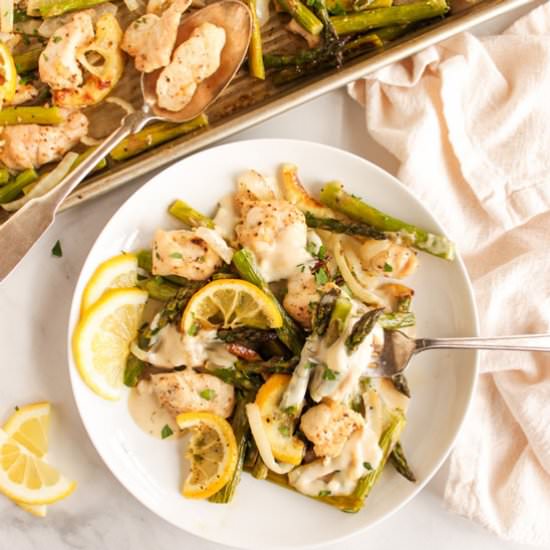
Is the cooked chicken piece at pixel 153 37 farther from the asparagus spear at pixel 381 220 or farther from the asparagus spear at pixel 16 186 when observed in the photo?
the asparagus spear at pixel 381 220

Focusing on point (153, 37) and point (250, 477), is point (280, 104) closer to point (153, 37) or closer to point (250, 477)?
point (153, 37)

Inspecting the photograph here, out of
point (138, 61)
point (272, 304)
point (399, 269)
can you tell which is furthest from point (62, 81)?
point (399, 269)

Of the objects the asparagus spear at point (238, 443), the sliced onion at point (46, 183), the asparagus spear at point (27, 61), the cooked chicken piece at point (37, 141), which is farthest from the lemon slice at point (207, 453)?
the asparagus spear at point (27, 61)

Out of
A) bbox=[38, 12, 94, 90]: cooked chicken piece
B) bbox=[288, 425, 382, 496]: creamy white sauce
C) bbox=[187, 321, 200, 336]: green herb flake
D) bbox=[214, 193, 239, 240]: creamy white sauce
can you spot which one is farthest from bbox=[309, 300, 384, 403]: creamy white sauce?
bbox=[38, 12, 94, 90]: cooked chicken piece

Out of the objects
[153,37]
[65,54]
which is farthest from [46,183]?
[153,37]

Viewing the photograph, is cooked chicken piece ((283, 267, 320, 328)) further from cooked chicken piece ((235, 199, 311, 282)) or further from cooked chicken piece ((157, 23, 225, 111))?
cooked chicken piece ((157, 23, 225, 111))

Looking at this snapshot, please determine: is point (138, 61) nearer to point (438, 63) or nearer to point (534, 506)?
point (438, 63)
